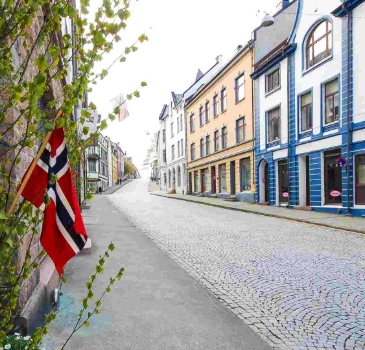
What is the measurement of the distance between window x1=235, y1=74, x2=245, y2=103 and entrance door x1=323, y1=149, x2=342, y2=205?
10464 mm

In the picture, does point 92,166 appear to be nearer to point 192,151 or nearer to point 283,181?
point 192,151

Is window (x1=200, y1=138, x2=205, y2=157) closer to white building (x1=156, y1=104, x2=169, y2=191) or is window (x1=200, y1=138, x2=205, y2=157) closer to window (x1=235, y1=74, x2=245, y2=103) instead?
window (x1=235, y1=74, x2=245, y2=103)

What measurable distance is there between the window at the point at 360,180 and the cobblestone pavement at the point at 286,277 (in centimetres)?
456

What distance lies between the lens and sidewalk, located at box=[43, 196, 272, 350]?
11.4 ft

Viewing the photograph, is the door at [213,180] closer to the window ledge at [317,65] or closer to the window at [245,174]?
the window at [245,174]

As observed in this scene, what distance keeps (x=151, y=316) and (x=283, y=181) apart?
1806cm

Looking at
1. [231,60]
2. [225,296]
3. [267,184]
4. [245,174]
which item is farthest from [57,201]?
[231,60]

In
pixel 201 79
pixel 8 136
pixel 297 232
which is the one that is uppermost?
pixel 201 79

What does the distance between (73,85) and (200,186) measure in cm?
3439

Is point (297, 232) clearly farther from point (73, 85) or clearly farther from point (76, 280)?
point (73, 85)

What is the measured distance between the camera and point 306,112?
61.6 ft

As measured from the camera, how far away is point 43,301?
3.77 metres

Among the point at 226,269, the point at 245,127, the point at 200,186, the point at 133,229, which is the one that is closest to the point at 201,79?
the point at 200,186

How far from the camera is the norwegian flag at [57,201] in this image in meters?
2.07
